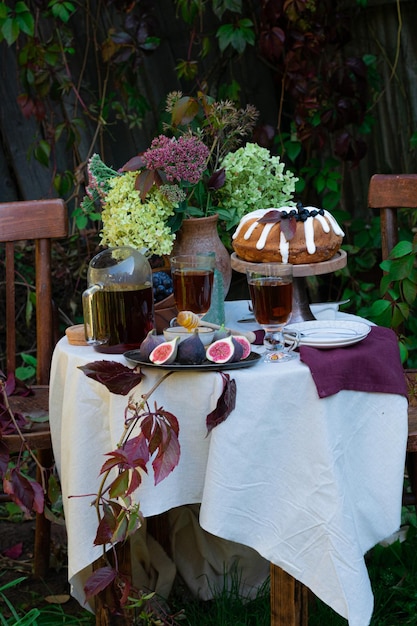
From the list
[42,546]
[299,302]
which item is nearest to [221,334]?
[299,302]

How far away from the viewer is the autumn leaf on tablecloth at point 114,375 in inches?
79.9

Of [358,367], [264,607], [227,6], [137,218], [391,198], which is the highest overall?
[227,6]

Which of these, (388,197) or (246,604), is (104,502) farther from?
(388,197)

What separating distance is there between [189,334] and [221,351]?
11 centimetres

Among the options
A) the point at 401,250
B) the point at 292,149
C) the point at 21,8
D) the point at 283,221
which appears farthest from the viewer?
the point at 292,149

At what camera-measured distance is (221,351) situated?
2.06m

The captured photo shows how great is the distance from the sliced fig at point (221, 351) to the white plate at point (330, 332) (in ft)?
0.68

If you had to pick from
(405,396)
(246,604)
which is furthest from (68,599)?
(405,396)

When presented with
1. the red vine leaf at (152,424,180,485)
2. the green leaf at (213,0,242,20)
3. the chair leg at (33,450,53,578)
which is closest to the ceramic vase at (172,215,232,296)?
the red vine leaf at (152,424,180,485)

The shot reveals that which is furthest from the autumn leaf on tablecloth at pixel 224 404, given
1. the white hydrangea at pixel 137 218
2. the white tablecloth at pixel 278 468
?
the white hydrangea at pixel 137 218

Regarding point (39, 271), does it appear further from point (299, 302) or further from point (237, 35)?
point (237, 35)

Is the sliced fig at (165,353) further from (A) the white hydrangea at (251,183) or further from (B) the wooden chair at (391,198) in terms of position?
(B) the wooden chair at (391,198)

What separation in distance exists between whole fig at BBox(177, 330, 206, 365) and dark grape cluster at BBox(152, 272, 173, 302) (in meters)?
0.44

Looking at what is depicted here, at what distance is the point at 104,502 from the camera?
2098 millimetres
